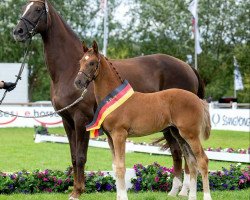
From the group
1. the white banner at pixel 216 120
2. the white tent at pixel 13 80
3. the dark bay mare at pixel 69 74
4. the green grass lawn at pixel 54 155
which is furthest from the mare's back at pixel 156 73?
the white tent at pixel 13 80

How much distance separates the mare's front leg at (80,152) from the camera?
7.86m

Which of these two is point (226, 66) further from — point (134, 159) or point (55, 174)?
point (55, 174)

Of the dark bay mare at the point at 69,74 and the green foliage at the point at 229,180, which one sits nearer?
the dark bay mare at the point at 69,74

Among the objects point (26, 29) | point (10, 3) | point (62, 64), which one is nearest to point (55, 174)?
point (62, 64)

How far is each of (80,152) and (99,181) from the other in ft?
4.90

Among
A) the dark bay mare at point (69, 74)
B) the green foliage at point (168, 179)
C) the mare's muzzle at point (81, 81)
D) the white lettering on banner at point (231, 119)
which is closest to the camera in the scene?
the mare's muzzle at point (81, 81)

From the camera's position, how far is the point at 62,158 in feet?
51.5

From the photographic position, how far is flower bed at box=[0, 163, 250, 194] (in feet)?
29.9

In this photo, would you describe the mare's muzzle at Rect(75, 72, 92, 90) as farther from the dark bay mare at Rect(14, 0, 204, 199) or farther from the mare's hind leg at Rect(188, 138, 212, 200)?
the mare's hind leg at Rect(188, 138, 212, 200)

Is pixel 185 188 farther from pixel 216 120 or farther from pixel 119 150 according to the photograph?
pixel 216 120

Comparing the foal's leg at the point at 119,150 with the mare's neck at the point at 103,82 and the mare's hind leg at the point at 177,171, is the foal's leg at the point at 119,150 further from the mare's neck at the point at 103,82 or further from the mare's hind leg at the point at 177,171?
the mare's hind leg at the point at 177,171

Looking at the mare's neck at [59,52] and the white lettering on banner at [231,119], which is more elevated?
the mare's neck at [59,52]

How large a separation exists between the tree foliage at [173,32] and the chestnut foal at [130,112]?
37.6 m

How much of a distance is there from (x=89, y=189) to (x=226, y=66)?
132 ft
